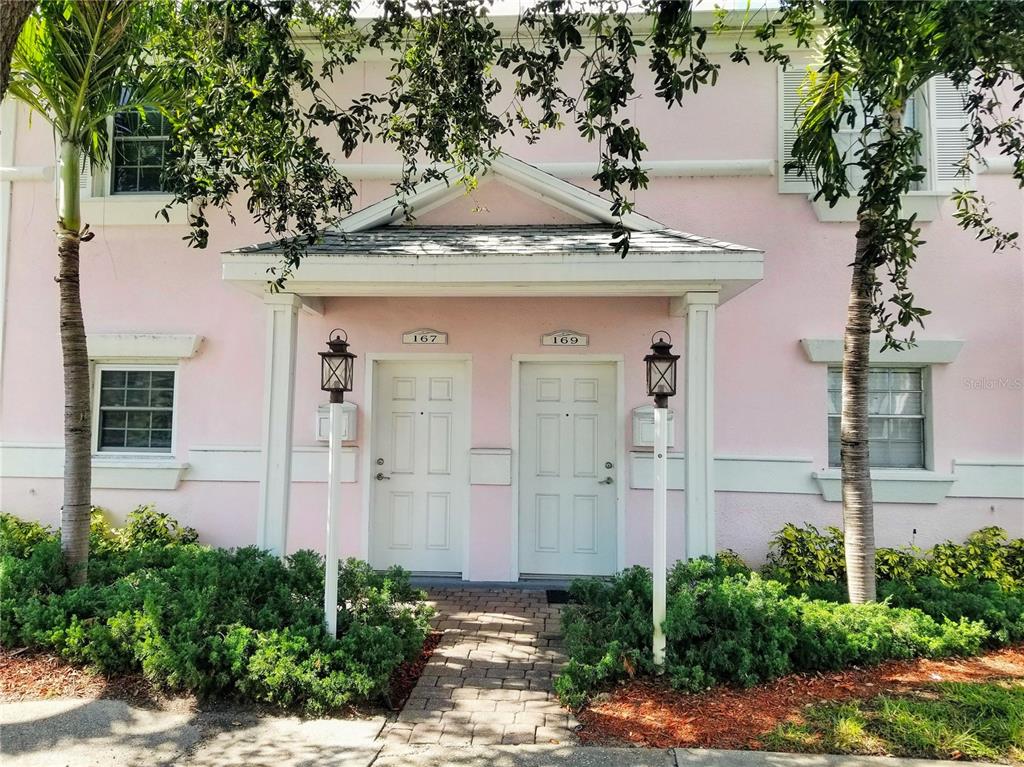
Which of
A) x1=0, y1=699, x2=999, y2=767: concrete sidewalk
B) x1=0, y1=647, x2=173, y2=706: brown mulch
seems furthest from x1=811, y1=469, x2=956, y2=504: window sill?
x1=0, y1=647, x2=173, y2=706: brown mulch

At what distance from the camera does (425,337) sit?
22.2 ft

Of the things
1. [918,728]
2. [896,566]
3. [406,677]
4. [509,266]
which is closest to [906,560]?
[896,566]

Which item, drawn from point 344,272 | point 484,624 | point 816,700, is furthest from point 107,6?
point 816,700

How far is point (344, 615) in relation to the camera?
4.52m

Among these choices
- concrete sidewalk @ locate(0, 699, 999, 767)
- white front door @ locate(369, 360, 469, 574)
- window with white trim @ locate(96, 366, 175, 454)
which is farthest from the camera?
window with white trim @ locate(96, 366, 175, 454)

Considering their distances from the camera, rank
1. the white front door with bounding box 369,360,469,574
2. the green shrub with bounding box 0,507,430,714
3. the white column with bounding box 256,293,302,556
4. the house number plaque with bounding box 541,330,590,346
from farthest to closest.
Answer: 1. the white front door with bounding box 369,360,469,574
2. the house number plaque with bounding box 541,330,590,346
3. the white column with bounding box 256,293,302,556
4. the green shrub with bounding box 0,507,430,714

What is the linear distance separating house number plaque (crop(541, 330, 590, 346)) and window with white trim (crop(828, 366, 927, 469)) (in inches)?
105

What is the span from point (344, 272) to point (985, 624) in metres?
5.87

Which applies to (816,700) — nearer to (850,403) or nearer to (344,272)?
(850,403)

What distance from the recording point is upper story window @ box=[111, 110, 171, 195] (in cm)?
734

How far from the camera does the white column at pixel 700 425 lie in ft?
16.9

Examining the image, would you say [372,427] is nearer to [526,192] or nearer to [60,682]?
[526,192]

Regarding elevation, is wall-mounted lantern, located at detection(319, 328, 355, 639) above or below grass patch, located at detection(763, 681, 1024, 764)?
above

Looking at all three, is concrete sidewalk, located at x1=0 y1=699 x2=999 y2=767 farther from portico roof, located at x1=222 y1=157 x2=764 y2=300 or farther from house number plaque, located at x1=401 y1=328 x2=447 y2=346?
house number plaque, located at x1=401 y1=328 x2=447 y2=346
